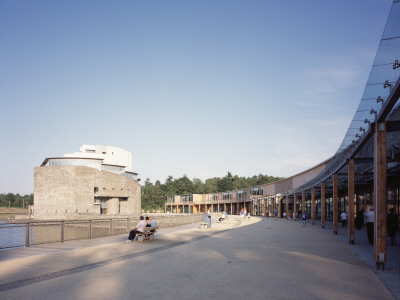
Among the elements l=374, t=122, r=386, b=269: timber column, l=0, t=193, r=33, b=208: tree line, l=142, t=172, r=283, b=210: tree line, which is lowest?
l=0, t=193, r=33, b=208: tree line

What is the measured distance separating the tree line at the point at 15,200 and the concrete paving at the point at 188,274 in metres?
168

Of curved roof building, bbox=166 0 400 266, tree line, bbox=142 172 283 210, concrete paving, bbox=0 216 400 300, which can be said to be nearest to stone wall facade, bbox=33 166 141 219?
tree line, bbox=142 172 283 210

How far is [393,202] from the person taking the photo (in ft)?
78.7

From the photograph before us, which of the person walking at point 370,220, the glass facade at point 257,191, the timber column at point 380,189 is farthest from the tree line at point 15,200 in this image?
the timber column at point 380,189

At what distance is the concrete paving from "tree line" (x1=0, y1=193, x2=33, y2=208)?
6624 inches

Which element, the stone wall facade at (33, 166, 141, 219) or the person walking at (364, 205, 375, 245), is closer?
the person walking at (364, 205, 375, 245)

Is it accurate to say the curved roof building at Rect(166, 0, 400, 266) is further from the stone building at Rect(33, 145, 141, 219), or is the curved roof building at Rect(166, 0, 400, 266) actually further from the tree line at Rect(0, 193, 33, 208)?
the tree line at Rect(0, 193, 33, 208)

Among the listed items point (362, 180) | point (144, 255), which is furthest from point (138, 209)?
point (144, 255)

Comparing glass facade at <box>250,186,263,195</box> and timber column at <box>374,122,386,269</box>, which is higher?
timber column at <box>374,122,386,269</box>

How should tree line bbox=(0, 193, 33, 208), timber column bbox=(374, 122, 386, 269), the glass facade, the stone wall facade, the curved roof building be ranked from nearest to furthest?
the curved roof building < timber column bbox=(374, 122, 386, 269) < the stone wall facade < the glass facade < tree line bbox=(0, 193, 33, 208)

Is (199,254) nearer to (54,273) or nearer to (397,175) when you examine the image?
(54,273)

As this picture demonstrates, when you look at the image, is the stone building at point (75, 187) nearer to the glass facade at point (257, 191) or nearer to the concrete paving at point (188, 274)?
the glass facade at point (257, 191)

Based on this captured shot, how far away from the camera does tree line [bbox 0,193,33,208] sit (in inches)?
6581

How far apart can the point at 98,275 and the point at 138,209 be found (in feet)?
271
